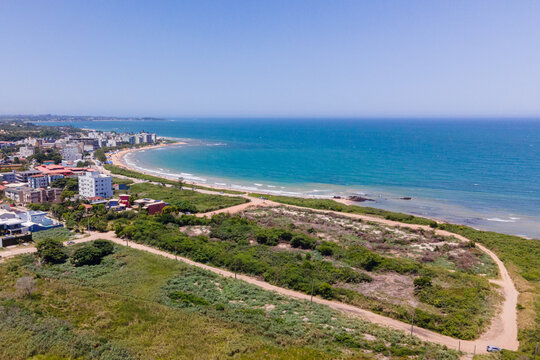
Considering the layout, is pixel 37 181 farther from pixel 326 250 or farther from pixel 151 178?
pixel 326 250

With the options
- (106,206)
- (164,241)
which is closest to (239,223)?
(164,241)

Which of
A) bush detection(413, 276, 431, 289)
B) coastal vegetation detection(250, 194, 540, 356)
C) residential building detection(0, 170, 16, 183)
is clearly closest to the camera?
coastal vegetation detection(250, 194, 540, 356)

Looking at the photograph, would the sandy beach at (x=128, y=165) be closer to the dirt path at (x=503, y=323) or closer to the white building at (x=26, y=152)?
the white building at (x=26, y=152)

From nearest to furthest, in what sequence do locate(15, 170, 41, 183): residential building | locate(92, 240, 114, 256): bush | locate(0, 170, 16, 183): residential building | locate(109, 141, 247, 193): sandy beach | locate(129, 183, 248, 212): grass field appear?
locate(92, 240, 114, 256): bush < locate(129, 183, 248, 212): grass field < locate(15, 170, 41, 183): residential building < locate(0, 170, 16, 183): residential building < locate(109, 141, 247, 193): sandy beach

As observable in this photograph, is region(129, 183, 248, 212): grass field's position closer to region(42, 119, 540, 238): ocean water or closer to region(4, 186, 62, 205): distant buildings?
region(4, 186, 62, 205): distant buildings

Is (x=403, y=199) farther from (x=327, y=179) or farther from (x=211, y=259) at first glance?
(x=211, y=259)

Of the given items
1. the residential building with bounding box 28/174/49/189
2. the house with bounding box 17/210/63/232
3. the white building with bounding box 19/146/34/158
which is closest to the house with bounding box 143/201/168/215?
the house with bounding box 17/210/63/232

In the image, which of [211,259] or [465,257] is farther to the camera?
[465,257]
